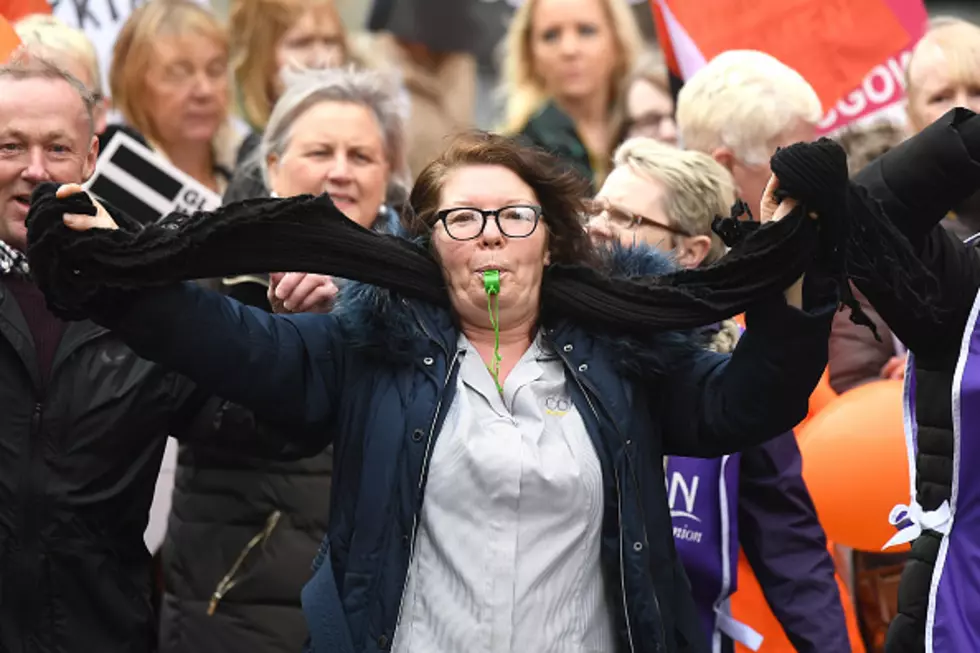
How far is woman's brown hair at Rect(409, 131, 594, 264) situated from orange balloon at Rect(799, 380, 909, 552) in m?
1.46

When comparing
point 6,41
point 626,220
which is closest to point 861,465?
point 626,220

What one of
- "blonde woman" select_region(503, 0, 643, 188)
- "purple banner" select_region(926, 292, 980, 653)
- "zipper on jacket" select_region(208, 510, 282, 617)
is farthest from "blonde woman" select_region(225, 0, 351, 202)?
"purple banner" select_region(926, 292, 980, 653)

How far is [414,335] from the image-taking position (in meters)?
3.27

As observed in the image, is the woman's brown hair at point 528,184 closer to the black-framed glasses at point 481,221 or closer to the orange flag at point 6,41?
the black-framed glasses at point 481,221

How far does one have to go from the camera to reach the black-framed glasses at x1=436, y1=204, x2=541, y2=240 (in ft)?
10.9

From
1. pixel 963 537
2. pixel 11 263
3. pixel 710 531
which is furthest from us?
pixel 710 531

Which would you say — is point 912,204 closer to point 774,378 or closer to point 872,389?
point 774,378

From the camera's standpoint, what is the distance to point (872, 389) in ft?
15.7

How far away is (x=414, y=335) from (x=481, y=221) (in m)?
0.26

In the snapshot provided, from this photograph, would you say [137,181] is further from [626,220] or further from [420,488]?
[420,488]

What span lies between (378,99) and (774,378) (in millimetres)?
2211

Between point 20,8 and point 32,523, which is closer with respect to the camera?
point 32,523

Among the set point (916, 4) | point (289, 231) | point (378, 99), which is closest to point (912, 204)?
point (289, 231)

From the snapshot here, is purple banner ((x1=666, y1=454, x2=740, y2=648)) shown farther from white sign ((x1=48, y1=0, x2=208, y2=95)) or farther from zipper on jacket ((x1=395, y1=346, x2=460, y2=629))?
white sign ((x1=48, y1=0, x2=208, y2=95))
